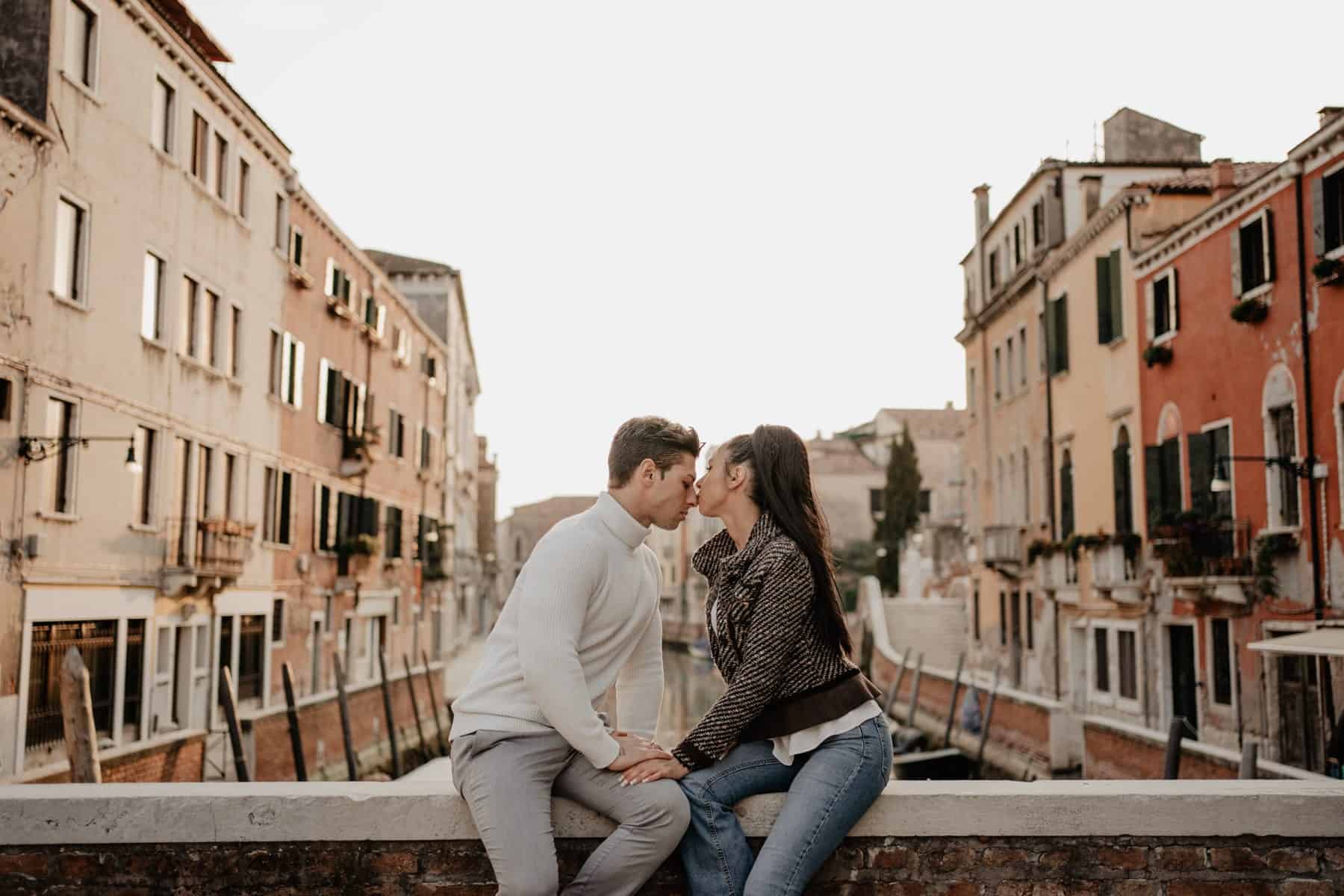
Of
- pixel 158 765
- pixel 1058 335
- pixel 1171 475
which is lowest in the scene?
pixel 158 765

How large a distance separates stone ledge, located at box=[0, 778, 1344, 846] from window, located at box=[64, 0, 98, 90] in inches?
423

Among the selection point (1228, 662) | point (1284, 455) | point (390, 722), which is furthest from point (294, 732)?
point (1284, 455)

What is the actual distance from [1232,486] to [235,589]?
12.3m

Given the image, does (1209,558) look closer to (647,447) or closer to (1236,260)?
(1236,260)

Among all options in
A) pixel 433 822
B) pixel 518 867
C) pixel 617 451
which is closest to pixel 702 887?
pixel 518 867

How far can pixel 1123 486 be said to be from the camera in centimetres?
1850

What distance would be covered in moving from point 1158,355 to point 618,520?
1506cm

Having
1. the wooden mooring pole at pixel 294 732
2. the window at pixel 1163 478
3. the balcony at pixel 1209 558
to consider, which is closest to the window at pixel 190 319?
the wooden mooring pole at pixel 294 732

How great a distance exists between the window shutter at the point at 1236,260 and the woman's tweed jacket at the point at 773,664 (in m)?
12.9

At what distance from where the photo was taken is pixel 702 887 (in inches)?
127

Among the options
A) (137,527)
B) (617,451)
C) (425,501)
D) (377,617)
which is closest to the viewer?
(617,451)

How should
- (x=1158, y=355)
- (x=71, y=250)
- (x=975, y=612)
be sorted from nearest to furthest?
(x=71, y=250) < (x=1158, y=355) < (x=975, y=612)

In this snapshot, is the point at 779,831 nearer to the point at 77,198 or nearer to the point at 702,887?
the point at 702,887

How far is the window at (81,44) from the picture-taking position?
12398mm
